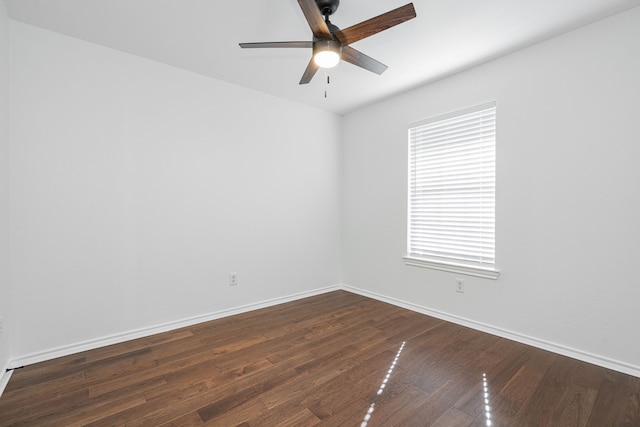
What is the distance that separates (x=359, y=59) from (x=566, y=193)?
1981mm

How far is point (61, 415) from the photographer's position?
5.41 ft

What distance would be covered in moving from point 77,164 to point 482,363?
3637mm

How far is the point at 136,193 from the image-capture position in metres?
2.67

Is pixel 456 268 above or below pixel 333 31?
below

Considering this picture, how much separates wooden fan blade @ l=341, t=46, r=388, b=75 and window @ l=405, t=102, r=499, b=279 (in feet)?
4.24

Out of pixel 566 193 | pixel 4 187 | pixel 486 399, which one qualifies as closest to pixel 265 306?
pixel 486 399

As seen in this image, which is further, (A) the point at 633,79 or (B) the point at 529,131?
(B) the point at 529,131

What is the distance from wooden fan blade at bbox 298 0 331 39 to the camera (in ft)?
4.99

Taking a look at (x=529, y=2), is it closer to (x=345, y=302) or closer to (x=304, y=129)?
(x=304, y=129)

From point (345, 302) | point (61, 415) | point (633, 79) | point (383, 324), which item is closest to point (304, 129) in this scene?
point (345, 302)

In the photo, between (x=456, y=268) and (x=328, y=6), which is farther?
(x=456, y=268)

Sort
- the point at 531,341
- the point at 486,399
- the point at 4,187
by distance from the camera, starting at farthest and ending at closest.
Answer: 1. the point at 531,341
2. the point at 4,187
3. the point at 486,399

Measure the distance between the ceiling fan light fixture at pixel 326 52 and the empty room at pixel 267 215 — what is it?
0.8 inches

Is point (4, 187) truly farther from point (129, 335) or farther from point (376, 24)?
point (376, 24)
